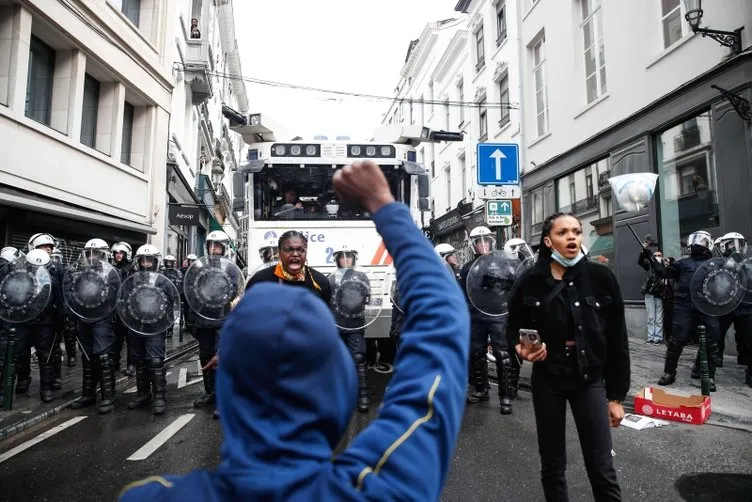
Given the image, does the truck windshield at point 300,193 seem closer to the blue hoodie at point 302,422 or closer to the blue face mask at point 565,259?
the blue face mask at point 565,259

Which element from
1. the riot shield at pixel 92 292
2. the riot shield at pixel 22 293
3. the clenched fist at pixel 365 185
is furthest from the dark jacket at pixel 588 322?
the riot shield at pixel 22 293

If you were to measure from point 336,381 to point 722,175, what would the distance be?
420 inches

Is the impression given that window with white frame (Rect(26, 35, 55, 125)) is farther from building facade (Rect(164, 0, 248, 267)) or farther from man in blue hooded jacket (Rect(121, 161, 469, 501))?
man in blue hooded jacket (Rect(121, 161, 469, 501))

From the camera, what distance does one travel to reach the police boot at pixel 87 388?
6.81 m

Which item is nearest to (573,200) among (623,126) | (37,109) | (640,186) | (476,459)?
(623,126)

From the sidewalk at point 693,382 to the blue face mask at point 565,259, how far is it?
3.90 meters

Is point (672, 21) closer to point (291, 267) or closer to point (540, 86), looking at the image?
point (540, 86)

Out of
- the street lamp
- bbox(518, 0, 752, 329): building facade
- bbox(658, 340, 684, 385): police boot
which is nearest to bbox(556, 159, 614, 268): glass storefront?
bbox(518, 0, 752, 329): building facade

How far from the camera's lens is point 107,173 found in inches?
551

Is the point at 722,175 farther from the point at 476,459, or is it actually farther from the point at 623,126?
the point at 476,459

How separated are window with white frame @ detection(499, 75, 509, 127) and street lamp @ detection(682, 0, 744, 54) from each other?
384 inches

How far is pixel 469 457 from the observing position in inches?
182

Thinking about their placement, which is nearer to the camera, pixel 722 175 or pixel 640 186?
pixel 640 186

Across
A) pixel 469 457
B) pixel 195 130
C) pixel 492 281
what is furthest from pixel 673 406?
pixel 195 130
